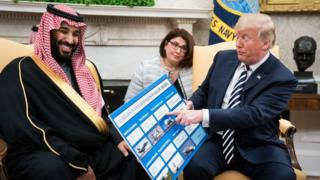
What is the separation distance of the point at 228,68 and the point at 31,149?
44.9 inches

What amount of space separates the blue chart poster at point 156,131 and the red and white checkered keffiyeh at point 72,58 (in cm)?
55

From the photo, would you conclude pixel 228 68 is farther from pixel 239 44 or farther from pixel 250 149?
pixel 250 149

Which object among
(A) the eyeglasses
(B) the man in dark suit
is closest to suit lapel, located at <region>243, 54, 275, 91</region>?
(B) the man in dark suit

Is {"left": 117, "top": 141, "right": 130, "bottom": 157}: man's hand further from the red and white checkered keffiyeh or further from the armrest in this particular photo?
the armrest

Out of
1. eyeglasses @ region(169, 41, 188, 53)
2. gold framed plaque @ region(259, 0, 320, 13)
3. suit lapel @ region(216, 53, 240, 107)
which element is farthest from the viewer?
gold framed plaque @ region(259, 0, 320, 13)

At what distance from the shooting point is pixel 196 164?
1939 mm

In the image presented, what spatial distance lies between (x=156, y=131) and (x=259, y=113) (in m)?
0.55

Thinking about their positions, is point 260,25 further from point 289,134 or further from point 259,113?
point 289,134

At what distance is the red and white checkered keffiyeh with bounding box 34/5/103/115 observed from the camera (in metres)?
2.00

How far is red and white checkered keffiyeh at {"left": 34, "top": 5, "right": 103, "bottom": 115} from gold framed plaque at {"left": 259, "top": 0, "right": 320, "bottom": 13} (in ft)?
7.99

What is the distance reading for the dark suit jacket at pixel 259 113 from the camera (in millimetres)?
1821

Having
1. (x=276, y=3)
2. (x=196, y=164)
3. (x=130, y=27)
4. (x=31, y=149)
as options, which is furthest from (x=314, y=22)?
(x=31, y=149)

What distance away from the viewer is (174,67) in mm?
2801

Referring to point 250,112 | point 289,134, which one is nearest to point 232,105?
point 250,112
